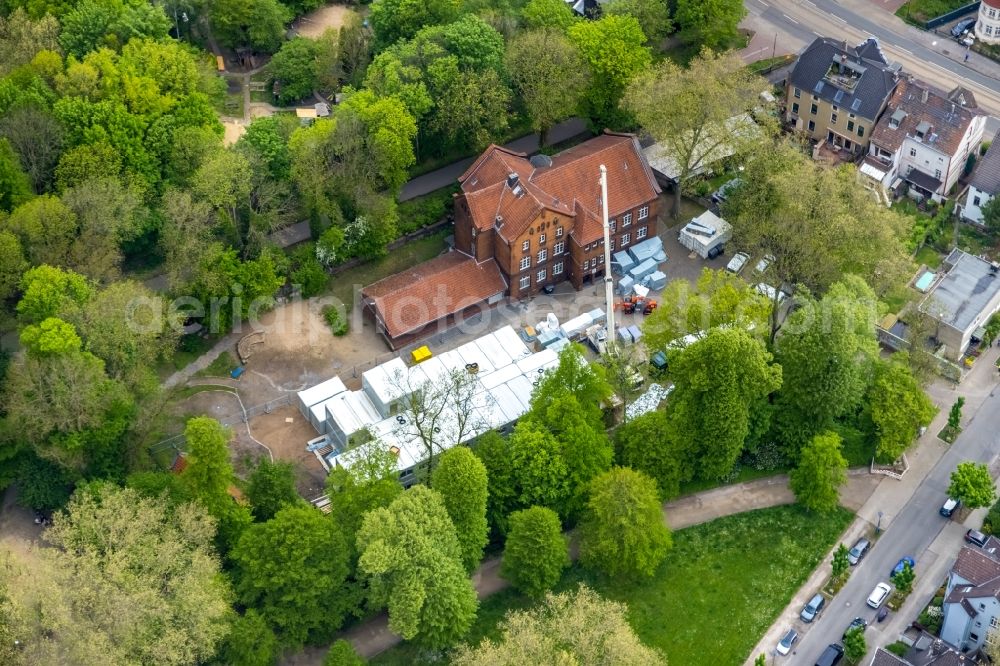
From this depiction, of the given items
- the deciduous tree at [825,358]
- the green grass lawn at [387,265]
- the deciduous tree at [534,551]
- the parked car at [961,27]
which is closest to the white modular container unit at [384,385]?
the green grass lawn at [387,265]

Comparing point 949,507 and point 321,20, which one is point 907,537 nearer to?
point 949,507

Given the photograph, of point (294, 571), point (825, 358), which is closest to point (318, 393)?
point (294, 571)

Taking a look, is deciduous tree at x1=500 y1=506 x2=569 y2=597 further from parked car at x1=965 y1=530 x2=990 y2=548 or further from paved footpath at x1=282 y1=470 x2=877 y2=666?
parked car at x1=965 y1=530 x2=990 y2=548

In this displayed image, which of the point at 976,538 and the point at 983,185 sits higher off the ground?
the point at 983,185

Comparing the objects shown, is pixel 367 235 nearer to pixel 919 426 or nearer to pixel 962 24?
pixel 919 426

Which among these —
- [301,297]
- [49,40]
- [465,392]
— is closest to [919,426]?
[465,392]

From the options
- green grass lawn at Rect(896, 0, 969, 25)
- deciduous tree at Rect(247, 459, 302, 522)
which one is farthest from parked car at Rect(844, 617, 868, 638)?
green grass lawn at Rect(896, 0, 969, 25)

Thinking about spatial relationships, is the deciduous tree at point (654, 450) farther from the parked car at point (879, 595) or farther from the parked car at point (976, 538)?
the parked car at point (976, 538)
